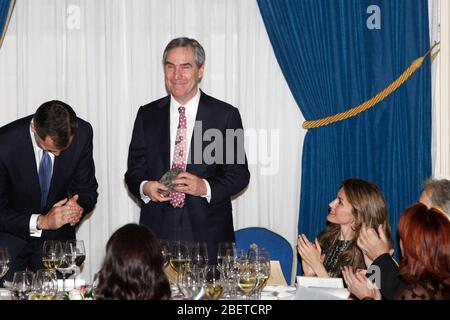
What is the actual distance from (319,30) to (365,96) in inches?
23.1

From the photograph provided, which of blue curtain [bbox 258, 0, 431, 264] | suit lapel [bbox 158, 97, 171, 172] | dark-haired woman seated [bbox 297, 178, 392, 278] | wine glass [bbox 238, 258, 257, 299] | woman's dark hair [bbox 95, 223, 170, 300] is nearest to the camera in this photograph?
woman's dark hair [bbox 95, 223, 170, 300]

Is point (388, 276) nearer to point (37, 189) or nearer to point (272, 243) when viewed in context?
point (272, 243)

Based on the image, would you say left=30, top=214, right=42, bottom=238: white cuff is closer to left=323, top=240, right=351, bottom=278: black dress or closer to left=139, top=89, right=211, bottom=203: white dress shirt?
left=139, top=89, right=211, bottom=203: white dress shirt

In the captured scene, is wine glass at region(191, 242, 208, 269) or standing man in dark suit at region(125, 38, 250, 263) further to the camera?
standing man in dark suit at region(125, 38, 250, 263)

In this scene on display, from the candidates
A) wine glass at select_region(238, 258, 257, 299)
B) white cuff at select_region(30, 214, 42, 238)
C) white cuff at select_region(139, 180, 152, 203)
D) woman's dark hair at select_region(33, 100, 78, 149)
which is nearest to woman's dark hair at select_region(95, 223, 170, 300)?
wine glass at select_region(238, 258, 257, 299)

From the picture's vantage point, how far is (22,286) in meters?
2.82

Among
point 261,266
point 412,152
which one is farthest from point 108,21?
point 261,266

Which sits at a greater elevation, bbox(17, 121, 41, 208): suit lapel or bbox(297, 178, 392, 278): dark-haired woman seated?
bbox(17, 121, 41, 208): suit lapel

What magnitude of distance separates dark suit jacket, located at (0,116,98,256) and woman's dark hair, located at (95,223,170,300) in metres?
1.65

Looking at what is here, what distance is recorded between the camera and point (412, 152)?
5.32 m

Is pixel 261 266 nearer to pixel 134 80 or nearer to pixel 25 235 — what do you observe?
pixel 25 235

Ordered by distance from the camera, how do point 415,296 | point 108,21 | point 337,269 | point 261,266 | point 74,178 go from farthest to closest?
point 108,21 → point 74,178 → point 337,269 → point 261,266 → point 415,296

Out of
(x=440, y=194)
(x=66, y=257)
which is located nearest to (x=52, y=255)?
(x=66, y=257)

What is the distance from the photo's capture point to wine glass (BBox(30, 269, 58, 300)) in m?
2.84
